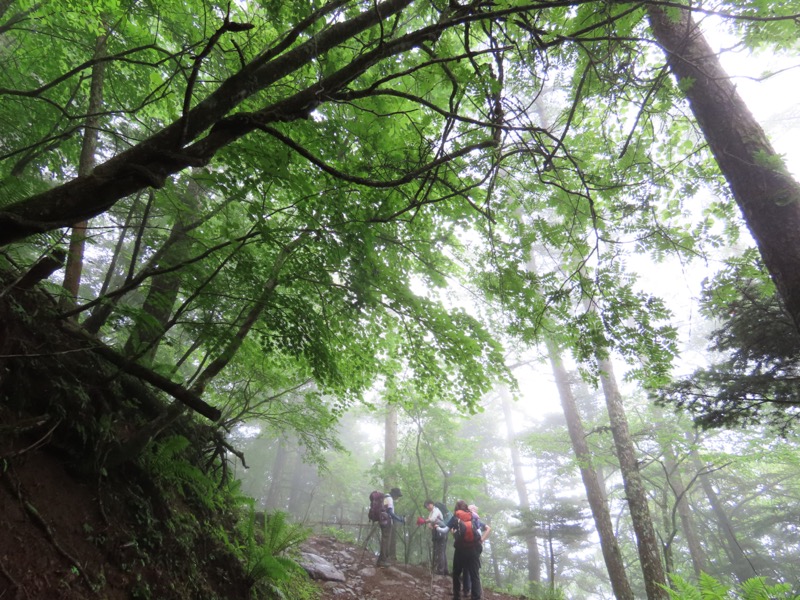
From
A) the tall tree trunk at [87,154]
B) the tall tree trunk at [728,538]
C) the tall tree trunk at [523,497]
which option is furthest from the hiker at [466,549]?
the tall tree trunk at [728,538]

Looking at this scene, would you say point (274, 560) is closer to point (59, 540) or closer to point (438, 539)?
point (59, 540)

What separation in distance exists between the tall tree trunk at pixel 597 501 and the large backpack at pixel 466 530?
136 inches

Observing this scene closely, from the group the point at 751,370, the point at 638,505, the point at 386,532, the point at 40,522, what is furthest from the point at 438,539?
the point at 40,522

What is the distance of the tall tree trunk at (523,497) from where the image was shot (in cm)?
1725

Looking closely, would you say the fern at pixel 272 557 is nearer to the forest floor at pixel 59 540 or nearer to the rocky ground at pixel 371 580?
the forest floor at pixel 59 540

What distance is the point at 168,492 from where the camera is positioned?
414 centimetres

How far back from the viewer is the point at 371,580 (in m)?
8.68

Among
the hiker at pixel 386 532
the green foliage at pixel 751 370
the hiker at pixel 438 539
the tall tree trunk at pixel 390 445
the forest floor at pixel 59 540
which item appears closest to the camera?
the forest floor at pixel 59 540

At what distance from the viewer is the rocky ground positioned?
24.5 ft

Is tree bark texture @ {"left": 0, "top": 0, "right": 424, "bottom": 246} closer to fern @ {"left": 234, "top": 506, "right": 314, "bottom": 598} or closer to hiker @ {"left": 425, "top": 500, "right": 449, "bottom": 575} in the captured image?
fern @ {"left": 234, "top": 506, "right": 314, "bottom": 598}

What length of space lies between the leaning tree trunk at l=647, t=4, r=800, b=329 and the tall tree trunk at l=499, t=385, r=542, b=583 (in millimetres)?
13164

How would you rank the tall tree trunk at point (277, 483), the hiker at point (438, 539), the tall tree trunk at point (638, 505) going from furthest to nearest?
the tall tree trunk at point (277, 483) → the hiker at point (438, 539) → the tall tree trunk at point (638, 505)

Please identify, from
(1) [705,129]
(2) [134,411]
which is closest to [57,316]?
(2) [134,411]

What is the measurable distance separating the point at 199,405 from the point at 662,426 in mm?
18622
